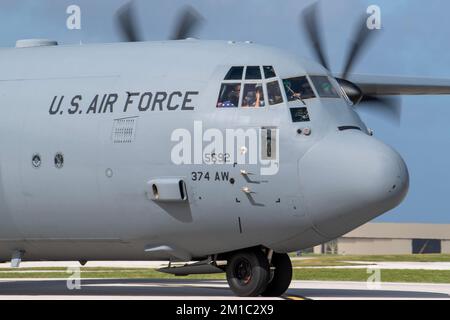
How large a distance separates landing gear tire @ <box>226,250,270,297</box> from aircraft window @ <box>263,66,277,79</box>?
3.70m

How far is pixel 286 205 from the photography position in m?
21.2

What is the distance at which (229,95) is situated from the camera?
22.0 metres

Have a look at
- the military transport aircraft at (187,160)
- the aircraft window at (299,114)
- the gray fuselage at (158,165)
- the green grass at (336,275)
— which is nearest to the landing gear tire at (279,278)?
the military transport aircraft at (187,160)

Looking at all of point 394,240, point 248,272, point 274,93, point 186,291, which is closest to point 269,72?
point 274,93

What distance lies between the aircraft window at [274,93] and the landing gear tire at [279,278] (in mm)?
3871

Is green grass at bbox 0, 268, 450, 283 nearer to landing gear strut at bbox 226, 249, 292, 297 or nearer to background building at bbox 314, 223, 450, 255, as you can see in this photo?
landing gear strut at bbox 226, 249, 292, 297

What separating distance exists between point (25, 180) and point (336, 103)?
704 centimetres

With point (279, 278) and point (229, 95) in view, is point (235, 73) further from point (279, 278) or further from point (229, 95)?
point (279, 278)

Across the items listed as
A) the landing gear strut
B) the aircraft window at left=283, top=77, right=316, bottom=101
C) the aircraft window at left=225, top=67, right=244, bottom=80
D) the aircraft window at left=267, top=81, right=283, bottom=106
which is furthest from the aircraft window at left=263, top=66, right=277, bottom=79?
the landing gear strut

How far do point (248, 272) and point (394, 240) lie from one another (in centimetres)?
11343

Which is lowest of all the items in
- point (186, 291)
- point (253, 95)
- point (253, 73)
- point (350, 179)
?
point (186, 291)

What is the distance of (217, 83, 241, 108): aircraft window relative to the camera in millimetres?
21891
